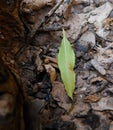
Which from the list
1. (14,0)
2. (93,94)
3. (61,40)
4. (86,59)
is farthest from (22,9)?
(93,94)

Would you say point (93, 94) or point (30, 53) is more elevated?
point (30, 53)

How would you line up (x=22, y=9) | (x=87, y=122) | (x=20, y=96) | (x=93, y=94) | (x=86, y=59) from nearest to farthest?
(x=20, y=96)
(x=87, y=122)
(x=93, y=94)
(x=86, y=59)
(x=22, y=9)

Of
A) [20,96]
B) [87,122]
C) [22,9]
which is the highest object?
[22,9]

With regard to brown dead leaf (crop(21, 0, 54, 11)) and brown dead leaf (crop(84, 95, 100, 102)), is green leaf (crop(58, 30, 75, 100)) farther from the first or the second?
brown dead leaf (crop(21, 0, 54, 11))

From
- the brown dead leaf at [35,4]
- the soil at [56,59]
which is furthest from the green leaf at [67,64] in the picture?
the brown dead leaf at [35,4]

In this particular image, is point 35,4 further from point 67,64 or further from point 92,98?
point 92,98

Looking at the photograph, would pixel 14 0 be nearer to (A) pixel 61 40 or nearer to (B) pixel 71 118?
(A) pixel 61 40

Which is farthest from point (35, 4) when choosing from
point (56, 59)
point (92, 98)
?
point (92, 98)
